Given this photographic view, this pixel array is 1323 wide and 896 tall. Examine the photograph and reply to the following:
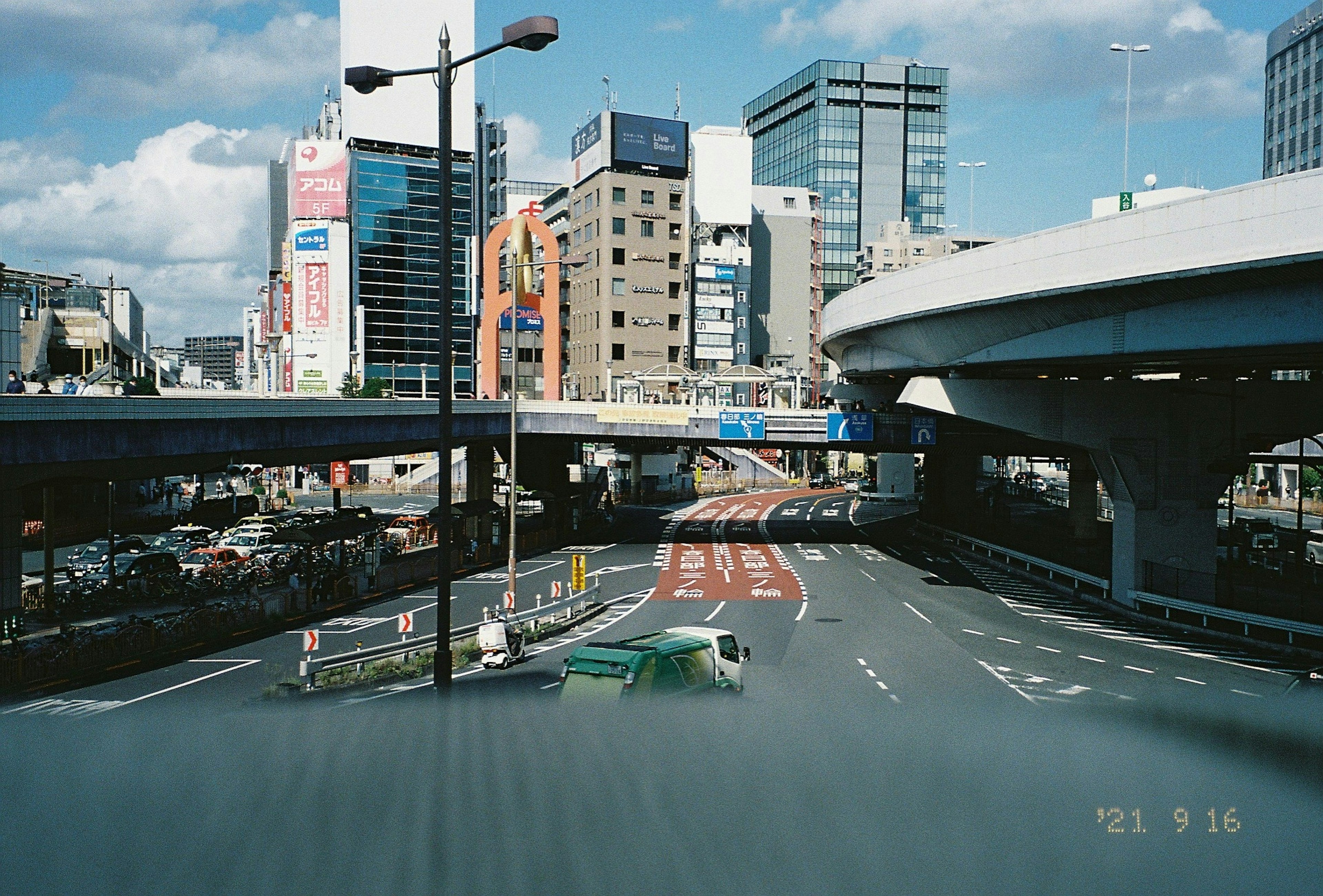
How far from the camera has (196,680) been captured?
897 inches

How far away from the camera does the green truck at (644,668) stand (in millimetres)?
14281

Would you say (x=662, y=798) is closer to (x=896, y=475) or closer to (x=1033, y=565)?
(x=1033, y=565)

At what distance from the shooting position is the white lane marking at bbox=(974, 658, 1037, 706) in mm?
20797

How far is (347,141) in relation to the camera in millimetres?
118625

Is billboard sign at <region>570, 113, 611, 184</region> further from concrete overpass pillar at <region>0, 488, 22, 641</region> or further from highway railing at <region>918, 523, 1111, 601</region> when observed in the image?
concrete overpass pillar at <region>0, 488, 22, 641</region>

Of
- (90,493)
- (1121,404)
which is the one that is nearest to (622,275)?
(90,493)

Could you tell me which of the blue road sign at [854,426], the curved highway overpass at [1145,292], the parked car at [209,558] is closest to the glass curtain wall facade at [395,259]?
the parked car at [209,558]

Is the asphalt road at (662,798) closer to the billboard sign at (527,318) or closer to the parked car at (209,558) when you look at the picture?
the parked car at (209,558)

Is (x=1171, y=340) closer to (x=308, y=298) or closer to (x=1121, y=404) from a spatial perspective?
(x=1121, y=404)

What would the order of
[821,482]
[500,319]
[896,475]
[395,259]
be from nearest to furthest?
[500,319] < [896,475] < [821,482] < [395,259]

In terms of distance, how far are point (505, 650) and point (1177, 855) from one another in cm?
1720

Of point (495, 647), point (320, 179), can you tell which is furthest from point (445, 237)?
point (320, 179)

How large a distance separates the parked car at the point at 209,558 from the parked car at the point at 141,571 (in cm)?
48

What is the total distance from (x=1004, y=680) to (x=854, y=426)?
86.0 feet
